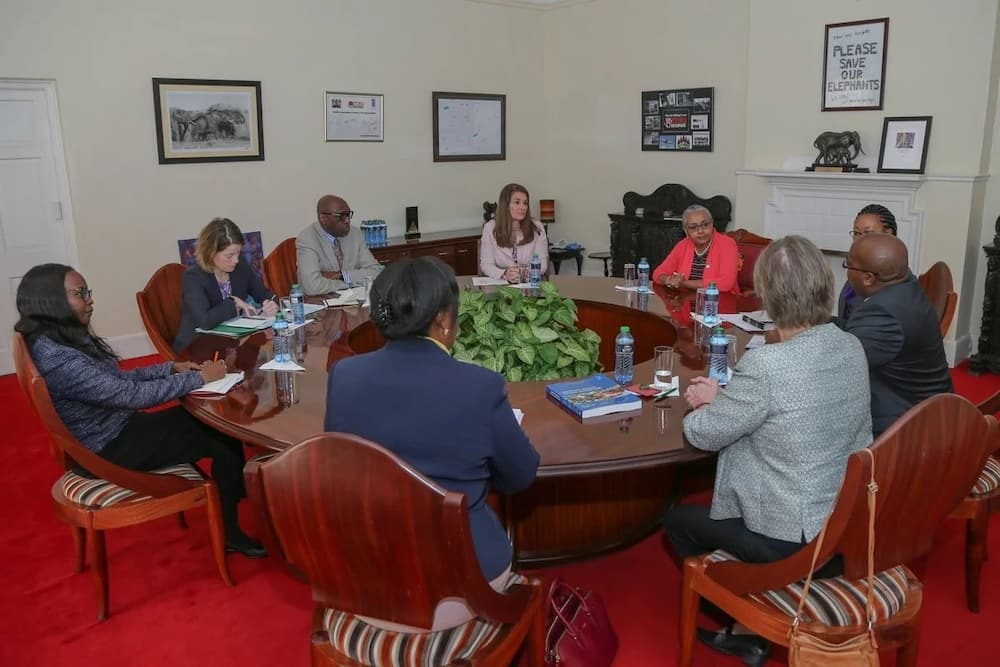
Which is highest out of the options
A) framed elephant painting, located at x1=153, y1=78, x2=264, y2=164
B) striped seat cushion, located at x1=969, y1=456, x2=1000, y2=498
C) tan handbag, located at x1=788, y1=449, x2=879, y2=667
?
framed elephant painting, located at x1=153, y1=78, x2=264, y2=164

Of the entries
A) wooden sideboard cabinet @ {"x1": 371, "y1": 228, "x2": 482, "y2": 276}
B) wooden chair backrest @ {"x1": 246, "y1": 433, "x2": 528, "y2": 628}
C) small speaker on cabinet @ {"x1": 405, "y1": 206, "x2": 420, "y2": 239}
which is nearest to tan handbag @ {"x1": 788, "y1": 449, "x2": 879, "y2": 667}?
wooden chair backrest @ {"x1": 246, "y1": 433, "x2": 528, "y2": 628}

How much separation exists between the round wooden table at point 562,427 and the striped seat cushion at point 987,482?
2.92 feet

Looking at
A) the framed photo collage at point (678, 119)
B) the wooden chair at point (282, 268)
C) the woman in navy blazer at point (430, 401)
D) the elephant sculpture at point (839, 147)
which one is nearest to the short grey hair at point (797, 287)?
the woman in navy blazer at point (430, 401)

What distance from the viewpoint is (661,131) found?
22.0ft

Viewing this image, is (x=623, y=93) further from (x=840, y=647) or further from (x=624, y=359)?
(x=840, y=647)

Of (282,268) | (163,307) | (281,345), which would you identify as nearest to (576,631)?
(281,345)

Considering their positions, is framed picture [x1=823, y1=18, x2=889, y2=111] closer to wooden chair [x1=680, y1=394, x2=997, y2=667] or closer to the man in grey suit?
the man in grey suit

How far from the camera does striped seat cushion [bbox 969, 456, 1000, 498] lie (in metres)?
2.38

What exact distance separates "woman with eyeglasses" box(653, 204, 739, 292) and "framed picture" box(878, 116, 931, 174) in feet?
5.61

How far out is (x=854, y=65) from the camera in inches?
205

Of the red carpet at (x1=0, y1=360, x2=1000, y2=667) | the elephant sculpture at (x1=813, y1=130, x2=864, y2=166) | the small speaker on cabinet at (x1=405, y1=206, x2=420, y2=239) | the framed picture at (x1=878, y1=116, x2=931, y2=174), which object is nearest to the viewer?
the red carpet at (x1=0, y1=360, x2=1000, y2=667)

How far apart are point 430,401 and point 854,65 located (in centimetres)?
478

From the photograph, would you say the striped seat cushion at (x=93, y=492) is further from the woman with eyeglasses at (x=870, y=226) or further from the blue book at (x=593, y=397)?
the woman with eyeglasses at (x=870, y=226)

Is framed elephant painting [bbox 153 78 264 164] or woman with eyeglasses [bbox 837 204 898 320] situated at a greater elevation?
framed elephant painting [bbox 153 78 264 164]
